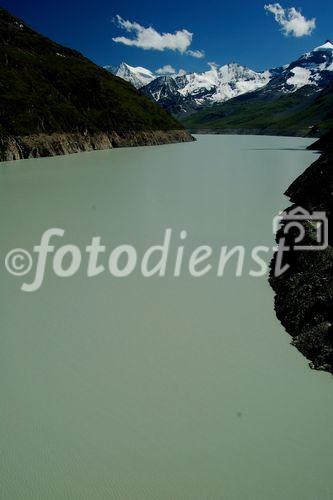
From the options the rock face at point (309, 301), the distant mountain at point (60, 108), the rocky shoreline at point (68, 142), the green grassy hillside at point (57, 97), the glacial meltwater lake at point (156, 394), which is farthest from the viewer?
the green grassy hillside at point (57, 97)

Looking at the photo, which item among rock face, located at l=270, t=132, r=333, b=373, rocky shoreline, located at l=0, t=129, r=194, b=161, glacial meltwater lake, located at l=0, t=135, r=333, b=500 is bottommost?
glacial meltwater lake, located at l=0, t=135, r=333, b=500

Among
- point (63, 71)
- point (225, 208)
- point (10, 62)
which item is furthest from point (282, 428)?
point (63, 71)

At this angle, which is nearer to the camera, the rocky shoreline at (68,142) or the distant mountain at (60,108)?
the rocky shoreline at (68,142)

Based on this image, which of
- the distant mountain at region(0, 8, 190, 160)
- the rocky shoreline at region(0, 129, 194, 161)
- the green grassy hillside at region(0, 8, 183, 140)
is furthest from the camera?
the green grassy hillside at region(0, 8, 183, 140)

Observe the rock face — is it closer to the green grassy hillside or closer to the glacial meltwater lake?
the glacial meltwater lake

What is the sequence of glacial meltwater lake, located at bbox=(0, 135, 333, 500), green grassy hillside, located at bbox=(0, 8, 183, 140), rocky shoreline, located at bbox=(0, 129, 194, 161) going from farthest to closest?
green grassy hillside, located at bbox=(0, 8, 183, 140)
rocky shoreline, located at bbox=(0, 129, 194, 161)
glacial meltwater lake, located at bbox=(0, 135, 333, 500)

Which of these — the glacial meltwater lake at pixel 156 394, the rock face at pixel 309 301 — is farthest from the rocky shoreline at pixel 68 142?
the rock face at pixel 309 301

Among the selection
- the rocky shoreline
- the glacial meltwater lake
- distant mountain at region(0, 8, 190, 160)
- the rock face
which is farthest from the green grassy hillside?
the rock face

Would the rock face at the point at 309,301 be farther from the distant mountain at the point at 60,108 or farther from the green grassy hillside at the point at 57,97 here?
the green grassy hillside at the point at 57,97

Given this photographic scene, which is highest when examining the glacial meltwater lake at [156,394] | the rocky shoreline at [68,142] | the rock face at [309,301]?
the rocky shoreline at [68,142]
